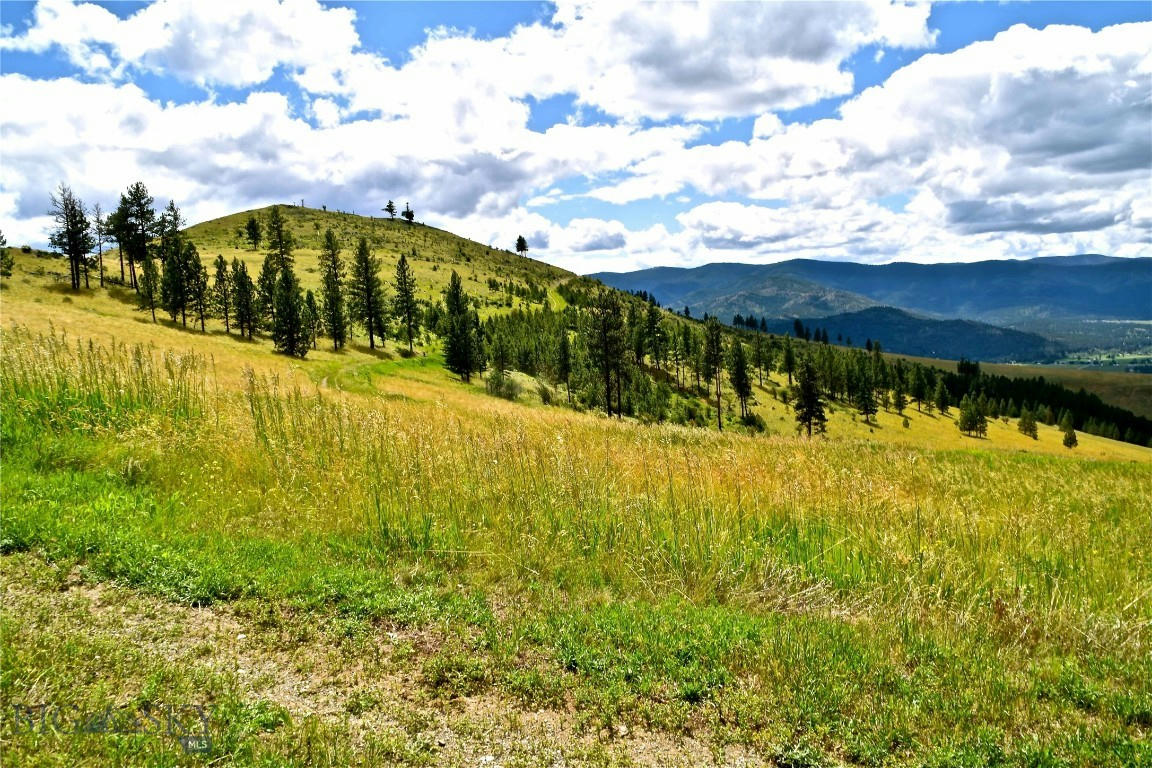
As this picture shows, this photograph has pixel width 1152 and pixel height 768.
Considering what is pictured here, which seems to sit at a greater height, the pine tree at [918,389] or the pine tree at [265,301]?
the pine tree at [265,301]

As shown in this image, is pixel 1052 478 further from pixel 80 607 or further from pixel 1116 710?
pixel 80 607

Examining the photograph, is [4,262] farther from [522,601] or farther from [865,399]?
[865,399]

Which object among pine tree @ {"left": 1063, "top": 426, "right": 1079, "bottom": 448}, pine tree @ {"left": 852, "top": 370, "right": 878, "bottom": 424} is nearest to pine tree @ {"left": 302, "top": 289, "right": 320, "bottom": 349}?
pine tree @ {"left": 852, "top": 370, "right": 878, "bottom": 424}

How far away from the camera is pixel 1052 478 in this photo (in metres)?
14.4

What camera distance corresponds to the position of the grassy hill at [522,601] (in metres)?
4.08

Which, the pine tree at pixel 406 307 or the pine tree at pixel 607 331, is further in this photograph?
the pine tree at pixel 406 307

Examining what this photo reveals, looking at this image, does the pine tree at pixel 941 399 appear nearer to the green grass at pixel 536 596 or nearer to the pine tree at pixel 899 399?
the pine tree at pixel 899 399

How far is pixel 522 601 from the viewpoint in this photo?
5.93m

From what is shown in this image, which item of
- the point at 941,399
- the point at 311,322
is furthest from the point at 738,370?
the point at 941,399

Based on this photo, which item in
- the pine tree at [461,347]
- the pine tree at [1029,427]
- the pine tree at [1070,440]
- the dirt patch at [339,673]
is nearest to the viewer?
the dirt patch at [339,673]

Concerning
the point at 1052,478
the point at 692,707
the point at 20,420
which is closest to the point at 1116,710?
the point at 692,707

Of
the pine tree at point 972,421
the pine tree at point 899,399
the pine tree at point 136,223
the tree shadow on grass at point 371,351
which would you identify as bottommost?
the pine tree at point 972,421

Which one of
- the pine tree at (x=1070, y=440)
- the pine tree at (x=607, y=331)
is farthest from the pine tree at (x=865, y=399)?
the pine tree at (x=607, y=331)

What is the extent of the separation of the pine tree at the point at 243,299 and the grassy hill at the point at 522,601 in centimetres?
7924
